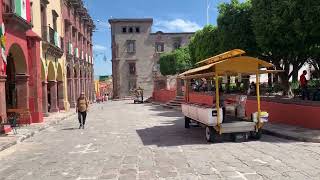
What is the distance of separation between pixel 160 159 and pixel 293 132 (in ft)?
18.9

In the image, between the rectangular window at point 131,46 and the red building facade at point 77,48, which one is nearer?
the red building facade at point 77,48

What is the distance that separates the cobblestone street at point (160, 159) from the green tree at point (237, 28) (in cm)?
1102

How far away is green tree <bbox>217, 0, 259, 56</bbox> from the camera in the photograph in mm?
25750

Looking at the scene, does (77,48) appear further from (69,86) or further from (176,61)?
(176,61)

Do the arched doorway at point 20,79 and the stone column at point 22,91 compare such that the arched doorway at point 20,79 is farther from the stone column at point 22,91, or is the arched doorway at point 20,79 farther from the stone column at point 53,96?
the stone column at point 53,96

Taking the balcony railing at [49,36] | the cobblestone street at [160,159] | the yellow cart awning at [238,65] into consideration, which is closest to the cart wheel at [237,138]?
the cobblestone street at [160,159]

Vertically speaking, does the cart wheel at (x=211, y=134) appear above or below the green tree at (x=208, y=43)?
below

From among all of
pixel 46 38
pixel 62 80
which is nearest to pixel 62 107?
pixel 62 80

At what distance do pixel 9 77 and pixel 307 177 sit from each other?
17.6 m

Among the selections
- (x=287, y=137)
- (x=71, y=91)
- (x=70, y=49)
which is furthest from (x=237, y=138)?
(x=71, y=91)

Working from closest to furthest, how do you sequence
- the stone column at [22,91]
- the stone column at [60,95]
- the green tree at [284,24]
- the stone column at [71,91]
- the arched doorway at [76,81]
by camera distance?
the green tree at [284,24] < the stone column at [22,91] < the stone column at [60,95] < the stone column at [71,91] < the arched doorway at [76,81]

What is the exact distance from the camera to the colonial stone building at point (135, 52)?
7431 centimetres

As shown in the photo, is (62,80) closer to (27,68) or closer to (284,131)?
(27,68)

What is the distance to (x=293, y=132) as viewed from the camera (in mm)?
14906
